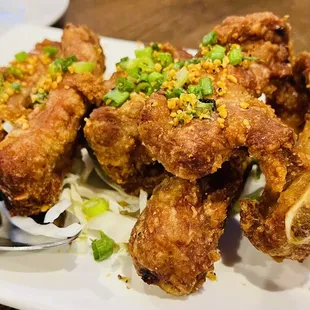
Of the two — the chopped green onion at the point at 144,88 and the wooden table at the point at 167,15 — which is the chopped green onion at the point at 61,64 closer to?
the chopped green onion at the point at 144,88

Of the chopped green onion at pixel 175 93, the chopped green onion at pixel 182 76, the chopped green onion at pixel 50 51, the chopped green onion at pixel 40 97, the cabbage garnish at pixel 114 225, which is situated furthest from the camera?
the chopped green onion at pixel 50 51

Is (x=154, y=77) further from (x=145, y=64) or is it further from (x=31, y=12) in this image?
(x=31, y=12)

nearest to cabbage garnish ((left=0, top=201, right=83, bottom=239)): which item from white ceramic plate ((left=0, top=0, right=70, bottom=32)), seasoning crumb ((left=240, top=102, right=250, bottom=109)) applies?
seasoning crumb ((left=240, top=102, right=250, bottom=109))

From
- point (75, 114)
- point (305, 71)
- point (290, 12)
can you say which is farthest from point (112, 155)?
point (290, 12)

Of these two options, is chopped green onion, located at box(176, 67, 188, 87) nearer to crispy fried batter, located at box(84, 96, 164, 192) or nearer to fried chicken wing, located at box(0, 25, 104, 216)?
crispy fried batter, located at box(84, 96, 164, 192)

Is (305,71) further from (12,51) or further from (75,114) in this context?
(12,51)

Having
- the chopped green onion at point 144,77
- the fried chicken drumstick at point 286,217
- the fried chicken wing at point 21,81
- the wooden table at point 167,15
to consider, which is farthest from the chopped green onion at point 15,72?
the wooden table at point 167,15
